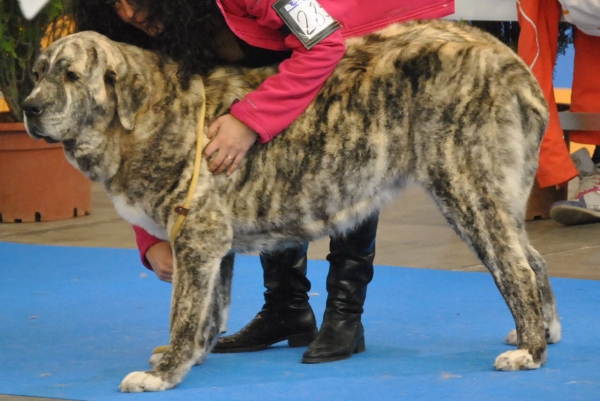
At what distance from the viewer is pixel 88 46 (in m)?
2.81

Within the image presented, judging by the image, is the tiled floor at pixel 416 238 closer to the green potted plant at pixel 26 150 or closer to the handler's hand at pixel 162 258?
the green potted plant at pixel 26 150

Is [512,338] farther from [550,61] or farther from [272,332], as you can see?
[550,61]

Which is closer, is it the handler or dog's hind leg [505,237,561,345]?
the handler

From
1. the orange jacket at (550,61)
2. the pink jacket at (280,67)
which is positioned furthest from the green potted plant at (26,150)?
the pink jacket at (280,67)

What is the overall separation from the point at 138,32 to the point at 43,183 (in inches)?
109

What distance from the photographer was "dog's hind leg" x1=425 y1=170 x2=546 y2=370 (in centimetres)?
288

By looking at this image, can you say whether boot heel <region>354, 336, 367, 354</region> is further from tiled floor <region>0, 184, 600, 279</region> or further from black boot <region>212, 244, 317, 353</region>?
tiled floor <region>0, 184, 600, 279</region>

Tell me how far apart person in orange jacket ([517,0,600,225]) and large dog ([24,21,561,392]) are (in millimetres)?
2418

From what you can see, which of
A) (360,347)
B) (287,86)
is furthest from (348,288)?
(287,86)

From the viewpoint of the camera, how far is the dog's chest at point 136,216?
9.55ft


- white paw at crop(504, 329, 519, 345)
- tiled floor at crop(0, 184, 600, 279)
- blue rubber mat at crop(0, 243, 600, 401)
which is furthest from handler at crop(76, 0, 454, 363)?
tiled floor at crop(0, 184, 600, 279)

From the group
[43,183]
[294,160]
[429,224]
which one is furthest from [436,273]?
[43,183]

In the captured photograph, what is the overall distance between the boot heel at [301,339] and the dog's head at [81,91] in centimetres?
Answer: 95

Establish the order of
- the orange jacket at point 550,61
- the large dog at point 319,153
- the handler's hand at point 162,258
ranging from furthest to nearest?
the orange jacket at point 550,61, the handler's hand at point 162,258, the large dog at point 319,153
